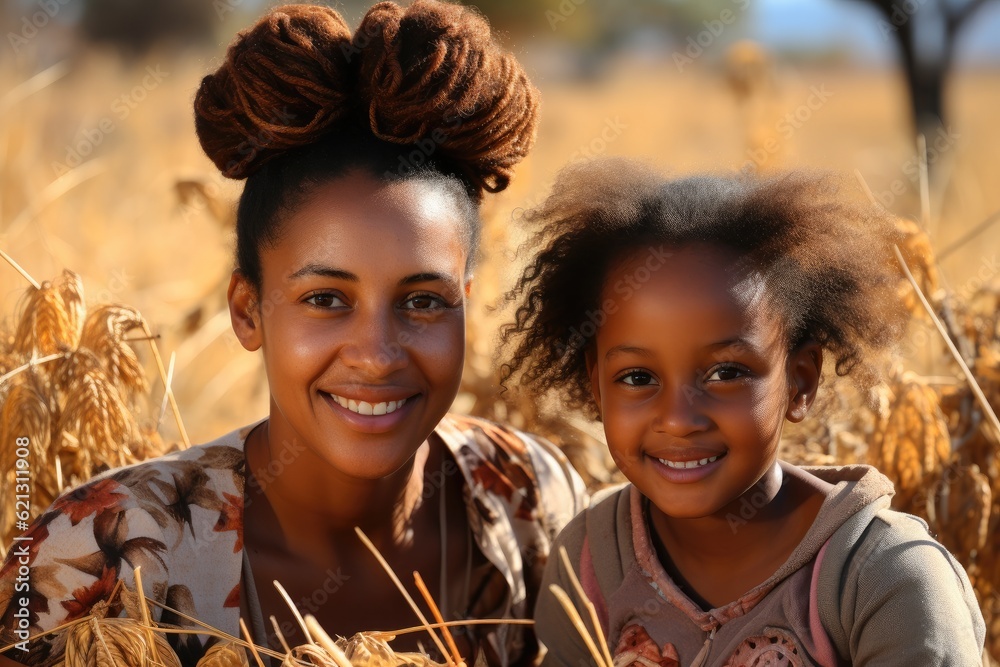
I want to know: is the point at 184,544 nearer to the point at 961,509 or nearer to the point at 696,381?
the point at 696,381

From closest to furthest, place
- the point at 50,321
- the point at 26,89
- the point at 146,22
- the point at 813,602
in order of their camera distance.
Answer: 1. the point at 813,602
2. the point at 50,321
3. the point at 26,89
4. the point at 146,22

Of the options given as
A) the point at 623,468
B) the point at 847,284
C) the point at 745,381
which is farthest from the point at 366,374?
the point at 847,284

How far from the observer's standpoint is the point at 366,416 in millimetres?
2248

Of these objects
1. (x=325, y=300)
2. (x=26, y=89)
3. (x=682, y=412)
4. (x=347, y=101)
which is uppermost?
(x=26, y=89)

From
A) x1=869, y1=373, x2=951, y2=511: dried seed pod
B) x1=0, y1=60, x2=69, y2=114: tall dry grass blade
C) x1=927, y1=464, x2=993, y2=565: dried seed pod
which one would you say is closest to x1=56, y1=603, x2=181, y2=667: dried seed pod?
x1=869, y1=373, x2=951, y2=511: dried seed pod

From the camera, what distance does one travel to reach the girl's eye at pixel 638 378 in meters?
2.19

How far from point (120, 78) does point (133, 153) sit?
79.6 inches

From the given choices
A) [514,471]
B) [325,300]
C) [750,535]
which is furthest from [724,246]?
[514,471]

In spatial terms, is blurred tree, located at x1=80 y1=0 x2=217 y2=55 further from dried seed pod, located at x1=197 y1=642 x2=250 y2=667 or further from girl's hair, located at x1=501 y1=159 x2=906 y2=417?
dried seed pod, located at x1=197 y1=642 x2=250 y2=667

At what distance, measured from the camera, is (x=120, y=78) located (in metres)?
8.95

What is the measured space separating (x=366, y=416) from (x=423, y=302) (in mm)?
Result: 251

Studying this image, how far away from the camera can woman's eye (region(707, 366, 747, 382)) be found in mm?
2145

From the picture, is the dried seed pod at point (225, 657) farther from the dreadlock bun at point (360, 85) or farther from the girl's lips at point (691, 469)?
the dreadlock bun at point (360, 85)

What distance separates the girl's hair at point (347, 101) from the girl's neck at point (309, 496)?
39cm
